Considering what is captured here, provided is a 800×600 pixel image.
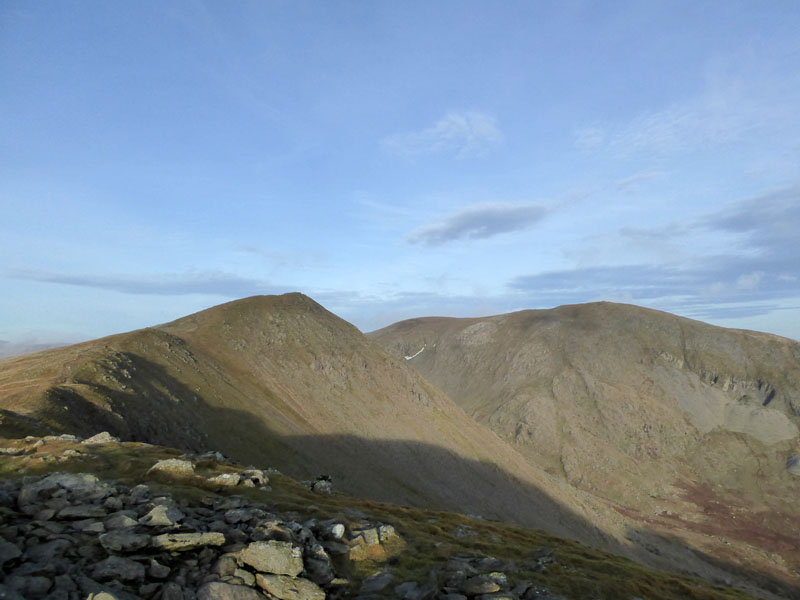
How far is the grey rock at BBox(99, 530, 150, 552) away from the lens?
17797 mm

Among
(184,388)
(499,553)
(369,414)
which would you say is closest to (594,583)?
(499,553)

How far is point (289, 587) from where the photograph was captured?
60.5 ft

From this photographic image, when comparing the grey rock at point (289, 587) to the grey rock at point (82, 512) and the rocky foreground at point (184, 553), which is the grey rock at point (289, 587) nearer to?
the rocky foreground at point (184, 553)

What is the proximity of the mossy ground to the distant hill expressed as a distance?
10.5 metres

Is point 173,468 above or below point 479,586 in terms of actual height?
above

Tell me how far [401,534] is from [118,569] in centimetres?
1677

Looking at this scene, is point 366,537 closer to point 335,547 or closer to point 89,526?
point 335,547

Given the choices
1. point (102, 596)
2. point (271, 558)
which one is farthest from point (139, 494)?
point (102, 596)

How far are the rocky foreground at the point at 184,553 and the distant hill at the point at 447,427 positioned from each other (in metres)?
20.2

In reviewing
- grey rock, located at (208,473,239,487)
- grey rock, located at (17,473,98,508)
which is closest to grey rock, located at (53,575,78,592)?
grey rock, located at (17,473,98,508)

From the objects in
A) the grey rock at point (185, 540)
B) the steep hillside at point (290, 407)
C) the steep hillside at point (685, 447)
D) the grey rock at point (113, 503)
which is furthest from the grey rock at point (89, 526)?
the steep hillside at point (685, 447)

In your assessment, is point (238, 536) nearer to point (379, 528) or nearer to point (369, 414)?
point (379, 528)

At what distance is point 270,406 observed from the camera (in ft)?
292

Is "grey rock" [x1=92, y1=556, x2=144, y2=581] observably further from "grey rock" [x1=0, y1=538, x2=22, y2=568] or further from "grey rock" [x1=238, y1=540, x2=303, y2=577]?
"grey rock" [x1=238, y1=540, x2=303, y2=577]
